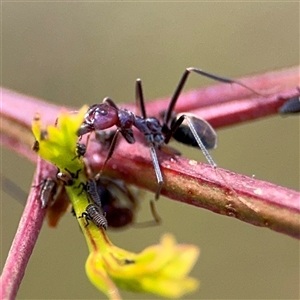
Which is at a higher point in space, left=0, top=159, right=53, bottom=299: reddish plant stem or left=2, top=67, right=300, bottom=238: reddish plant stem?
left=2, top=67, right=300, bottom=238: reddish plant stem

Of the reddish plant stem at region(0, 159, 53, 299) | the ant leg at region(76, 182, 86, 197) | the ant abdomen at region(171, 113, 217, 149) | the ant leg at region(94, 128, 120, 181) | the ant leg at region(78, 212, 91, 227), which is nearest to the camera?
the reddish plant stem at region(0, 159, 53, 299)

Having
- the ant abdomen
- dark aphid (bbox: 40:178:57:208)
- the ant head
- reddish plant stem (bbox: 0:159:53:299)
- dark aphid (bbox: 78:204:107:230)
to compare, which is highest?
the ant abdomen

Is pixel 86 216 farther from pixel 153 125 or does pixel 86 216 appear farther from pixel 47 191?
pixel 153 125

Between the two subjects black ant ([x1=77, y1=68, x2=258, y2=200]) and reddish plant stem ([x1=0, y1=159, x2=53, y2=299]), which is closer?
reddish plant stem ([x1=0, y1=159, x2=53, y2=299])

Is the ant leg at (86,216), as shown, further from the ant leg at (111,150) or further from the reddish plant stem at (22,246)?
the ant leg at (111,150)

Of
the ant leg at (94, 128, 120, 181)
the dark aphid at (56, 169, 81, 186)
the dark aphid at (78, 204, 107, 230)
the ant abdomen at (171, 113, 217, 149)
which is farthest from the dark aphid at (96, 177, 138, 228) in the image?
the ant abdomen at (171, 113, 217, 149)

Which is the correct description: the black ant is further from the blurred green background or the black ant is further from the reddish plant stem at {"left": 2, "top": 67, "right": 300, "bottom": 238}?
the blurred green background

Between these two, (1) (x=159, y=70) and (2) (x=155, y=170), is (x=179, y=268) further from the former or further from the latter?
(1) (x=159, y=70)

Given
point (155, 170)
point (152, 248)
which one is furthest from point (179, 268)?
point (155, 170)

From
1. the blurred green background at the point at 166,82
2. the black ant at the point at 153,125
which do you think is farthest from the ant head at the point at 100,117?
the blurred green background at the point at 166,82
